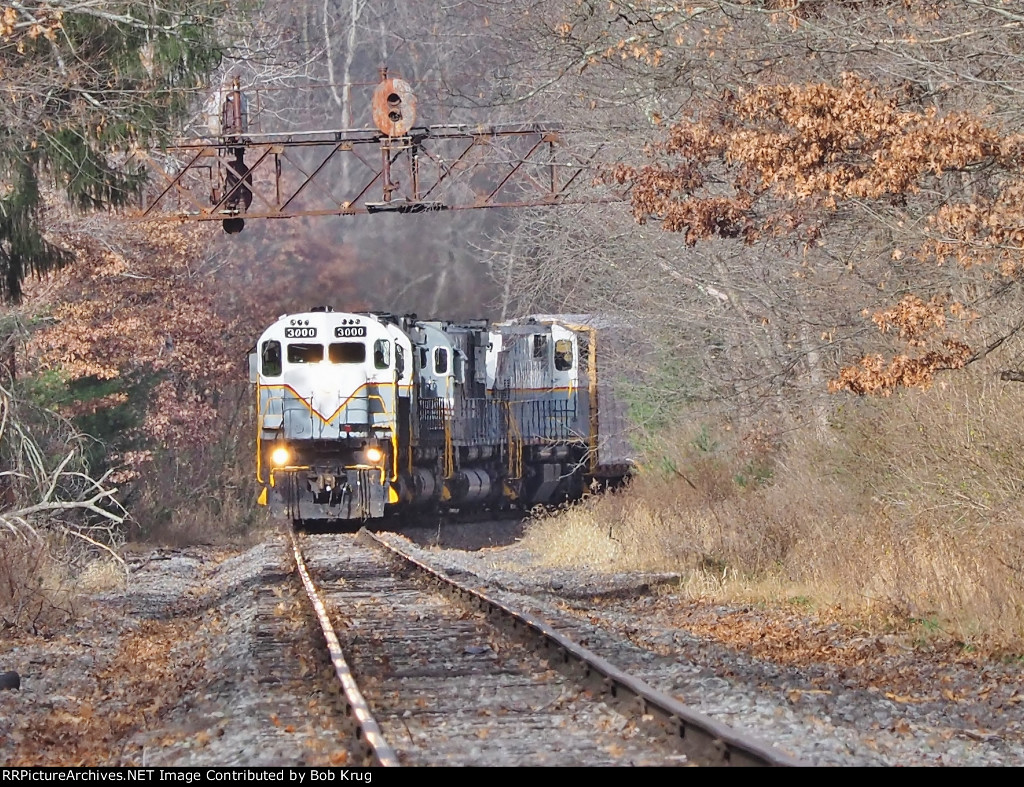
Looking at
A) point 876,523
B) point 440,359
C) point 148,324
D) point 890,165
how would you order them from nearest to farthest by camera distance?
point 890,165 < point 876,523 < point 440,359 < point 148,324

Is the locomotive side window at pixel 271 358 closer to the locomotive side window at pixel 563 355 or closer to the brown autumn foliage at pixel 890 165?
the locomotive side window at pixel 563 355

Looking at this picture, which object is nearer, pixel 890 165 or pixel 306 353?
pixel 890 165

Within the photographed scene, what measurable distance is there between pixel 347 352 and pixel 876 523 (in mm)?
12830

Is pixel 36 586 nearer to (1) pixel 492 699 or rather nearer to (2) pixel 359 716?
(1) pixel 492 699

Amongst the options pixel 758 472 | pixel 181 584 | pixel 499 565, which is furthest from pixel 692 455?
pixel 181 584

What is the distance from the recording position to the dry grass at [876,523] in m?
11.4

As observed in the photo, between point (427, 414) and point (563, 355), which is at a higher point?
point (563, 355)

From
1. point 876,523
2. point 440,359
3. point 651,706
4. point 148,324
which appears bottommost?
point 651,706

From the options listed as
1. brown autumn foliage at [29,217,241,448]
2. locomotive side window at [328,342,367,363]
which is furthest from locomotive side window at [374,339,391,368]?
brown autumn foliage at [29,217,241,448]

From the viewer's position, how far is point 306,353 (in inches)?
987

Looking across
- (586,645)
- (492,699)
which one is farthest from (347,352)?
(492,699)

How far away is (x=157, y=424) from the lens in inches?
1120

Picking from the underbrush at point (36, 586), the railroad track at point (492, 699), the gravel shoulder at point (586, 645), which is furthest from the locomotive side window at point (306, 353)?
the railroad track at point (492, 699)

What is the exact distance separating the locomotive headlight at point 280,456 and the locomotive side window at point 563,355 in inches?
268
